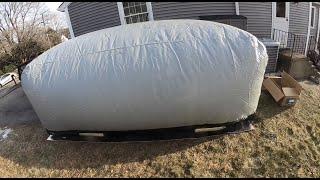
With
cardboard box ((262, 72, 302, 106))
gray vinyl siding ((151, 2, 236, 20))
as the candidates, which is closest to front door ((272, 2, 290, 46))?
gray vinyl siding ((151, 2, 236, 20))

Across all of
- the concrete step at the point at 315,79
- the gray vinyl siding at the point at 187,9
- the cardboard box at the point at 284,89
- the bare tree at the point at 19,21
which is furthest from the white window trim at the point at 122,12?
the bare tree at the point at 19,21

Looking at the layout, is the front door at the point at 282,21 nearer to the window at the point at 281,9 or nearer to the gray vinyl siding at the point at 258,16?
the window at the point at 281,9

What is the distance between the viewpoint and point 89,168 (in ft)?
20.1

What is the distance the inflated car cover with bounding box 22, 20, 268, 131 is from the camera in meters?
5.63

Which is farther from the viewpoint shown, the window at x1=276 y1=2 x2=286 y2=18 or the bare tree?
the bare tree

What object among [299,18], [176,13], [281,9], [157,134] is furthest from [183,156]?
[299,18]

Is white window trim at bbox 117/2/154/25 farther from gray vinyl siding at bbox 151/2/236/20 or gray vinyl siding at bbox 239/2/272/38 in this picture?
gray vinyl siding at bbox 239/2/272/38

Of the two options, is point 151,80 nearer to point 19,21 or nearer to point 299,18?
point 299,18

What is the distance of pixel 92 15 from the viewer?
1109 centimetres

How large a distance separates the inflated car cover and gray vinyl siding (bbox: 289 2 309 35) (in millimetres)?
7176

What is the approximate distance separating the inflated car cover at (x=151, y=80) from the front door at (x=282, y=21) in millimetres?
6119

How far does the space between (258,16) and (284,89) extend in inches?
167

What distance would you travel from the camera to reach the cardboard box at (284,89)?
7.54 metres

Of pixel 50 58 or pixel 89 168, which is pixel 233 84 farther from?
pixel 50 58
